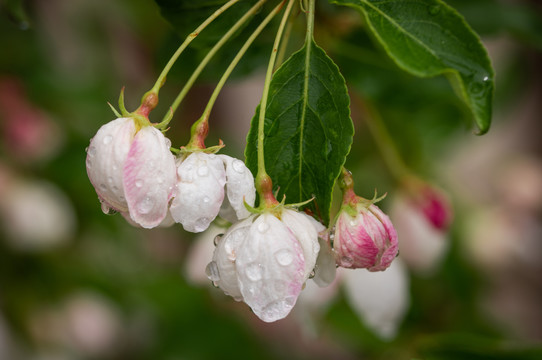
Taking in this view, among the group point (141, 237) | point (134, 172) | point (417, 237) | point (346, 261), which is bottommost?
point (141, 237)

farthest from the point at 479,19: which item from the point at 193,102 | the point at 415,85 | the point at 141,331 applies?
the point at 141,331

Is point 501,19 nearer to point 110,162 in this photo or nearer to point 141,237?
point 110,162

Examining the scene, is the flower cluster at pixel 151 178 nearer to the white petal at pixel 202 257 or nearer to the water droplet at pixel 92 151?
the water droplet at pixel 92 151

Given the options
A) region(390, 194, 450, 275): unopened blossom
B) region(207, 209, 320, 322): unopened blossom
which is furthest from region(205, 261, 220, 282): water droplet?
region(390, 194, 450, 275): unopened blossom

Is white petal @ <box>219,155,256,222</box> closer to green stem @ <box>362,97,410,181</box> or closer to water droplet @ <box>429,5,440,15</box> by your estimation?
water droplet @ <box>429,5,440,15</box>

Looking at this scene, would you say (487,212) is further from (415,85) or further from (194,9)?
(194,9)

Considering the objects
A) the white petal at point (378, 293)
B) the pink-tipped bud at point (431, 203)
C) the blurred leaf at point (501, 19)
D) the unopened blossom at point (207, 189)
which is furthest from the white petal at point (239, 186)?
the blurred leaf at point (501, 19)

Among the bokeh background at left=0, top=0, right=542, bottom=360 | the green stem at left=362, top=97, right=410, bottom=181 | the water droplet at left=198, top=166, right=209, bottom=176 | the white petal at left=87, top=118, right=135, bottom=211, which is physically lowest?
the bokeh background at left=0, top=0, right=542, bottom=360

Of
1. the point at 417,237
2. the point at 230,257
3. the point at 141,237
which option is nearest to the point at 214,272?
the point at 230,257
